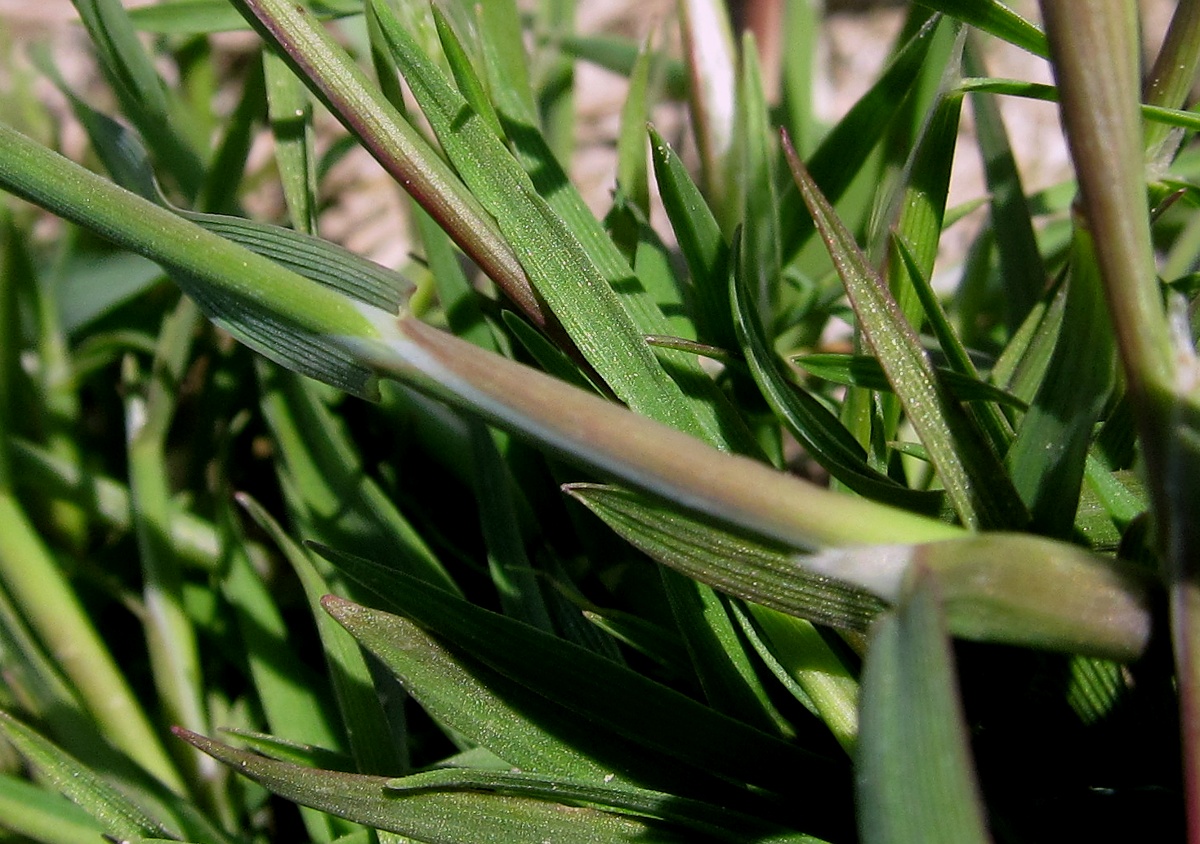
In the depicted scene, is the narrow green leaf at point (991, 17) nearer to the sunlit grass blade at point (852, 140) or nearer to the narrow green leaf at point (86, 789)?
the sunlit grass blade at point (852, 140)

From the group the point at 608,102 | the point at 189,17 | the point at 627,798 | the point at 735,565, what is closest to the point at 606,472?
the point at 735,565

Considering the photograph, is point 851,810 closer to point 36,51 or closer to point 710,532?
point 710,532

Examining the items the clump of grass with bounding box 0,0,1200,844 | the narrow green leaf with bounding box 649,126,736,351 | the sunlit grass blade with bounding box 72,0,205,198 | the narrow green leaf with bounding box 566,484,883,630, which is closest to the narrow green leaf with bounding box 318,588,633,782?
the clump of grass with bounding box 0,0,1200,844

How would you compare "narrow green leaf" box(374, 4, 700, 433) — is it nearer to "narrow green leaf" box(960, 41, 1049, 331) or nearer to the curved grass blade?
the curved grass blade

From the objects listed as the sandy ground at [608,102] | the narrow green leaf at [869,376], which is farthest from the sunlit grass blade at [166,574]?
the narrow green leaf at [869,376]

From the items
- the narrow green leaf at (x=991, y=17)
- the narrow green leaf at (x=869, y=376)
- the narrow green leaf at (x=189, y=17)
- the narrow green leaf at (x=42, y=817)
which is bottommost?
the narrow green leaf at (x=42, y=817)

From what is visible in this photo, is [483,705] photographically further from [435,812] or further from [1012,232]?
[1012,232]

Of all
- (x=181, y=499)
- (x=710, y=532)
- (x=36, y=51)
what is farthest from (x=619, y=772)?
(x=36, y=51)
